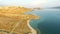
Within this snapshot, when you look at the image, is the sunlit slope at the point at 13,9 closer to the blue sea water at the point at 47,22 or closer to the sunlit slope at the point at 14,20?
the sunlit slope at the point at 14,20

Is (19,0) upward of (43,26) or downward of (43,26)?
upward

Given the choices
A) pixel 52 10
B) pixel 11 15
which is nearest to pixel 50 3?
pixel 52 10

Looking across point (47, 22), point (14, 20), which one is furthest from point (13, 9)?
point (47, 22)

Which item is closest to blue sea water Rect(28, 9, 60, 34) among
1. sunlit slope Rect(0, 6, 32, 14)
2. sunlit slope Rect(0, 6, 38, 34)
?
sunlit slope Rect(0, 6, 38, 34)

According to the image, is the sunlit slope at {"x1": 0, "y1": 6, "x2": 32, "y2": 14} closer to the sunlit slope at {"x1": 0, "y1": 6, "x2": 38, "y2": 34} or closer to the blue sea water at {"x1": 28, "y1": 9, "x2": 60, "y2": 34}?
the sunlit slope at {"x1": 0, "y1": 6, "x2": 38, "y2": 34}

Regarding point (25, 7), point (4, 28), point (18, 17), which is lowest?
point (4, 28)

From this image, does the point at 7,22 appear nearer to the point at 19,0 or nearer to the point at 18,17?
the point at 18,17
